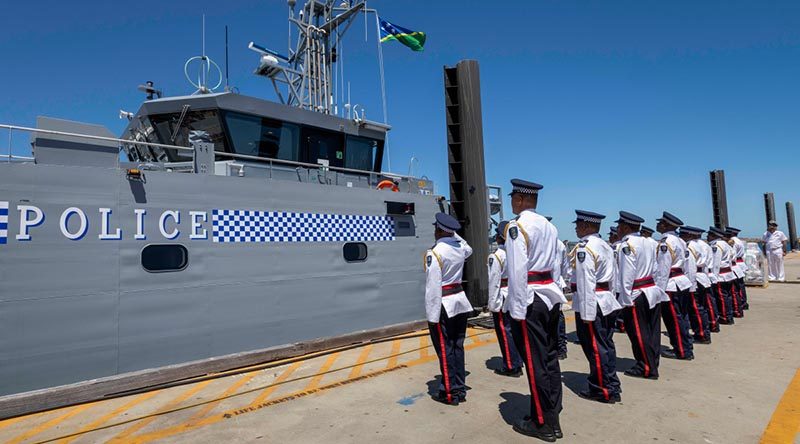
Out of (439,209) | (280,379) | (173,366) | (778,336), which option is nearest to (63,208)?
(173,366)

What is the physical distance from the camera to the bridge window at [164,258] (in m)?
6.02

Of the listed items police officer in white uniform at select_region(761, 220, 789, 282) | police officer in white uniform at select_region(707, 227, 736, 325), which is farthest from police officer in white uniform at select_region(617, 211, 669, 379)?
police officer in white uniform at select_region(761, 220, 789, 282)

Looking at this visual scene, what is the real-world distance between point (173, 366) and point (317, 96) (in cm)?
777

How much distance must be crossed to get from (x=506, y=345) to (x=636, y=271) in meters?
1.94

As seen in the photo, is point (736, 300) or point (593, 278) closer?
point (593, 278)

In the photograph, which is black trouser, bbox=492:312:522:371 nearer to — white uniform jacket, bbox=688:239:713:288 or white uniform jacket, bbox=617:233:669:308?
white uniform jacket, bbox=617:233:669:308

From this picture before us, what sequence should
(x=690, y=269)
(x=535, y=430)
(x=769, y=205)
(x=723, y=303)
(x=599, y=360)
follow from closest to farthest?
1. (x=535, y=430)
2. (x=599, y=360)
3. (x=690, y=269)
4. (x=723, y=303)
5. (x=769, y=205)

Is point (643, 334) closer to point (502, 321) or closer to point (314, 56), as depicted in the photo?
point (502, 321)

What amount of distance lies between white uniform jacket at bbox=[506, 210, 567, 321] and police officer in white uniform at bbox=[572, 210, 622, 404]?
74 centimetres

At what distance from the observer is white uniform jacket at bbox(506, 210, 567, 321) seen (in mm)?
3912

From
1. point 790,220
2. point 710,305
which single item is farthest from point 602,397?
point 790,220

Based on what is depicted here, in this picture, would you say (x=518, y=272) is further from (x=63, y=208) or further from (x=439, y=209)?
(x=439, y=209)

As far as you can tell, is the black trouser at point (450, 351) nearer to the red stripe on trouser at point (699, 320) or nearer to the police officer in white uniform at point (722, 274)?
the red stripe on trouser at point (699, 320)

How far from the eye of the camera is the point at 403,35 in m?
12.4
